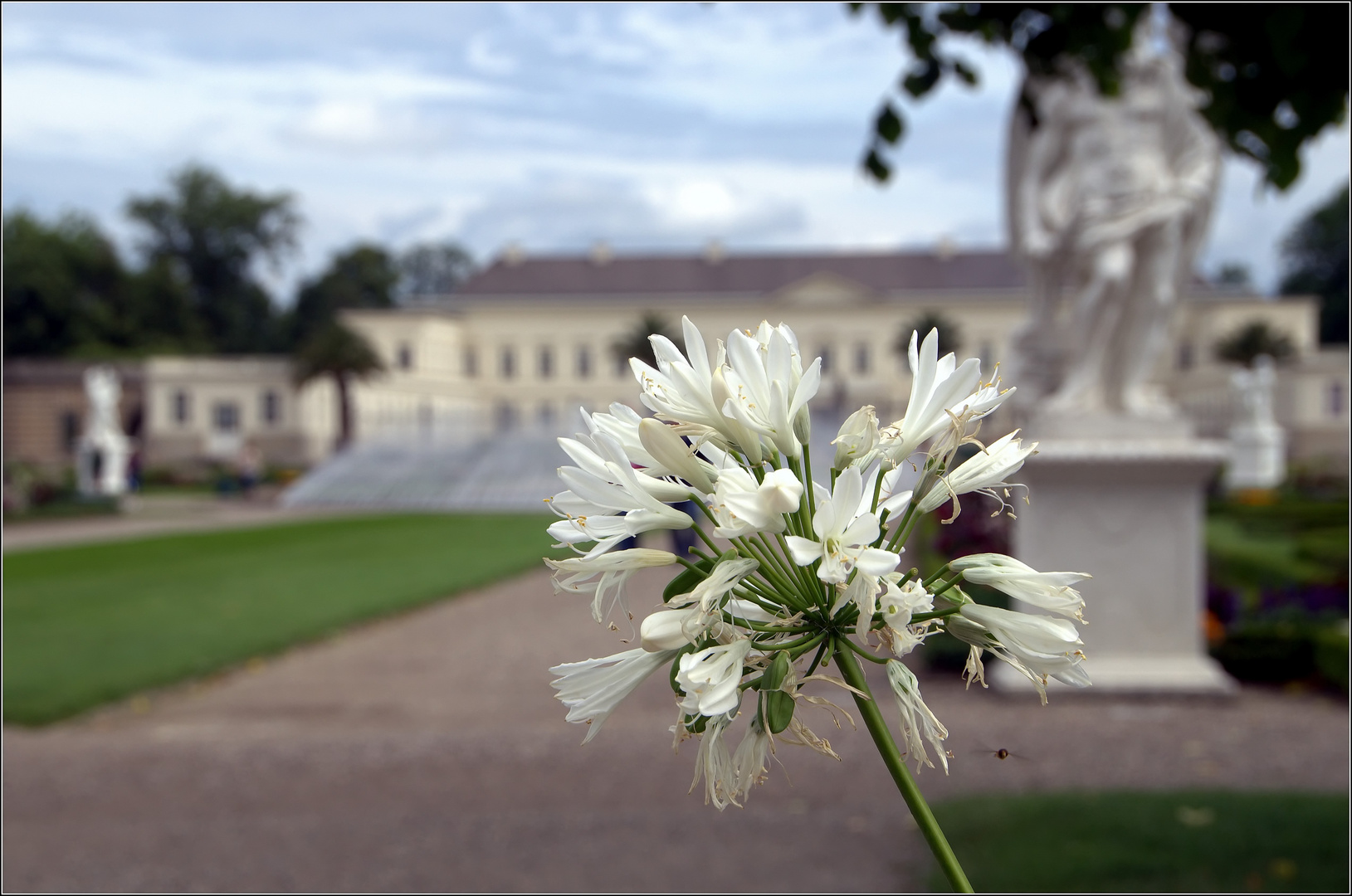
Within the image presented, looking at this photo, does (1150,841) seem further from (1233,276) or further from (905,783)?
(1233,276)

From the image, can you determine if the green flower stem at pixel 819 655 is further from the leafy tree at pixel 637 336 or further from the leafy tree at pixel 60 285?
the leafy tree at pixel 60 285

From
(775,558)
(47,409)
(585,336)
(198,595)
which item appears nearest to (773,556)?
(775,558)

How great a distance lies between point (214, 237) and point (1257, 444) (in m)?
61.2

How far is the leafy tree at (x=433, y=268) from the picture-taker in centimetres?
9519

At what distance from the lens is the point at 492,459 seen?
39.4 m

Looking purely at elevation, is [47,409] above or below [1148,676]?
above

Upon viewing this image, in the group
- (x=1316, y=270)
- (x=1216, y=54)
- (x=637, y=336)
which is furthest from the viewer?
(x=637, y=336)

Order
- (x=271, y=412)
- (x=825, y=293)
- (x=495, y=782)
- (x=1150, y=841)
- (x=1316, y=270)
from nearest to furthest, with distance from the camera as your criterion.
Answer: (x=1150, y=841) → (x=495, y=782) → (x=271, y=412) → (x=1316, y=270) → (x=825, y=293)

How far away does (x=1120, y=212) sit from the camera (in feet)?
27.1

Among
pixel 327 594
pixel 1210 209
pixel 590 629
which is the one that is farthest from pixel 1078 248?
pixel 327 594

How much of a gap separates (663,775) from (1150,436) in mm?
4188

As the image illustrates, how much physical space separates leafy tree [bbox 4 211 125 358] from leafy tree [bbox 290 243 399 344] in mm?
12146

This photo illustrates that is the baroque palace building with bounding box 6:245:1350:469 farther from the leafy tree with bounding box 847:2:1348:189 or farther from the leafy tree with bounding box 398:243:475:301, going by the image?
the leafy tree with bounding box 847:2:1348:189

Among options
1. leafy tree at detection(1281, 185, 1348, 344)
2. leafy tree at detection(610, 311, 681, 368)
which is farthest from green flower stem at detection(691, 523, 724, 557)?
leafy tree at detection(1281, 185, 1348, 344)
